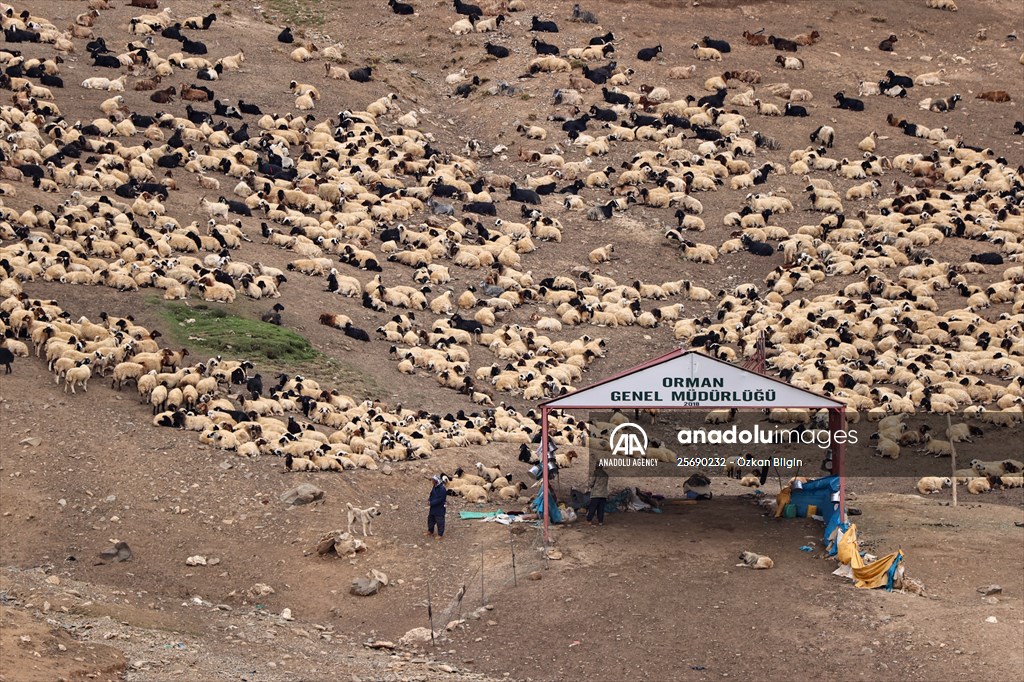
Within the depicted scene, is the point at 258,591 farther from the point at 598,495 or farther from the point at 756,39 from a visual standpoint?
the point at 756,39

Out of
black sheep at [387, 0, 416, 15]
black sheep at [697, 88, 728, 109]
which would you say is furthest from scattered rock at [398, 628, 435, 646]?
black sheep at [387, 0, 416, 15]

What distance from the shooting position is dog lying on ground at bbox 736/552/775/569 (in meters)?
24.3

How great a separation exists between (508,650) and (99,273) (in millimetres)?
16694

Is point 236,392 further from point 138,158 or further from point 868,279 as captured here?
point 868,279

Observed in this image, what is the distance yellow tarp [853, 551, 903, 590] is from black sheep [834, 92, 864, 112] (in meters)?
31.5

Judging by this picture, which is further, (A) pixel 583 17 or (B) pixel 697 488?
(A) pixel 583 17

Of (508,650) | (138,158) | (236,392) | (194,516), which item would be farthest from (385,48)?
(508,650)

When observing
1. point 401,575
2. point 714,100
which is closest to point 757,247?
point 714,100

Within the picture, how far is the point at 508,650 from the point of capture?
22375mm

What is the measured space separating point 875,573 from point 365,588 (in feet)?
23.8

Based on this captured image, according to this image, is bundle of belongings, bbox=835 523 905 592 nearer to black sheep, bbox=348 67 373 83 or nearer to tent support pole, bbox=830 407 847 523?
tent support pole, bbox=830 407 847 523

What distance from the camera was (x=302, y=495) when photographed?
2697 centimetres

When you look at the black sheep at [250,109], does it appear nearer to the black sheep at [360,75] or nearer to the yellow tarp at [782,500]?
the black sheep at [360,75]

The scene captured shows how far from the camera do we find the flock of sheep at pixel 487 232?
106 feet
